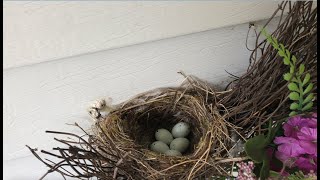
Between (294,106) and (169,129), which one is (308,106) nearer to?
(294,106)

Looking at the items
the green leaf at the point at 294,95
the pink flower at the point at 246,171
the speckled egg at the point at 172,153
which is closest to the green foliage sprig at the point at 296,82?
the green leaf at the point at 294,95

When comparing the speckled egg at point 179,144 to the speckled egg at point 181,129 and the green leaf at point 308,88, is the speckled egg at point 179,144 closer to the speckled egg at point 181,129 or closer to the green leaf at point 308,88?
the speckled egg at point 181,129

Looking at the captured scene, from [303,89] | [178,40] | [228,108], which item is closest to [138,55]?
[178,40]

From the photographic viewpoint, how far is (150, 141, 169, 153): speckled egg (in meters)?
→ 0.83

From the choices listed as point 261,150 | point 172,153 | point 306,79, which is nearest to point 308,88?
point 306,79

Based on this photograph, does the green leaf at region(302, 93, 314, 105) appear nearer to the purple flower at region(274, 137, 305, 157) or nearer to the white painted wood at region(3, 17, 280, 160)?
the purple flower at region(274, 137, 305, 157)

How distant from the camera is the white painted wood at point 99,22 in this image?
0.70 metres

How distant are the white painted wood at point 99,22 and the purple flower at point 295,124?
8.5 inches

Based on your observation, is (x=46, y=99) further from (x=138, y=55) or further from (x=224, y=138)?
(x=224, y=138)

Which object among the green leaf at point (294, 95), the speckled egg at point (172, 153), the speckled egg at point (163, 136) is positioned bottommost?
the speckled egg at point (172, 153)

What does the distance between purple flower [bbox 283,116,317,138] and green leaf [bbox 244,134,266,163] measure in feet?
0.16

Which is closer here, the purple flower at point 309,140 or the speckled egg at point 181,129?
→ the purple flower at point 309,140

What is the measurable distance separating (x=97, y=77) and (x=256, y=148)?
1.08ft

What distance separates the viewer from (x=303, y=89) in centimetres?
69
